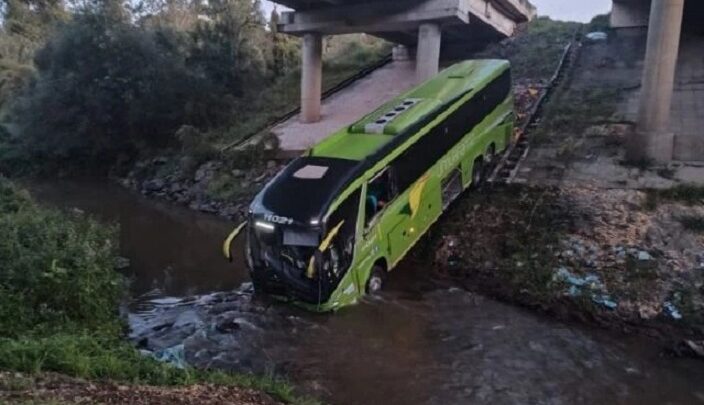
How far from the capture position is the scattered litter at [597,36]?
73.0 ft

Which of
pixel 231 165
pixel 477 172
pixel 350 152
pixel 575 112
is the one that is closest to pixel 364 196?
pixel 350 152

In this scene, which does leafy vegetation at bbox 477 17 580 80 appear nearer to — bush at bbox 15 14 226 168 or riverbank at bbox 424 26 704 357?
riverbank at bbox 424 26 704 357

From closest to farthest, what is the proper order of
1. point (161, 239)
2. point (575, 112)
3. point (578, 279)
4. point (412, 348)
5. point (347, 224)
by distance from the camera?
1. point (412, 348)
2. point (347, 224)
3. point (578, 279)
4. point (161, 239)
5. point (575, 112)

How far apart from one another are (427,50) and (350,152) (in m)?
9.62

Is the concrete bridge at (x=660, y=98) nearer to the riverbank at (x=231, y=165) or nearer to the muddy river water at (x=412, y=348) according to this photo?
the riverbank at (x=231, y=165)

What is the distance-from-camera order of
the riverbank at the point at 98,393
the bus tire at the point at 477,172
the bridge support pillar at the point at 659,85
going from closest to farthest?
the riverbank at the point at 98,393 → the bus tire at the point at 477,172 → the bridge support pillar at the point at 659,85

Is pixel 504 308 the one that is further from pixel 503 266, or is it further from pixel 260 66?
pixel 260 66

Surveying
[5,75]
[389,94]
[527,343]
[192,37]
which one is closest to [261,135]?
A: [389,94]

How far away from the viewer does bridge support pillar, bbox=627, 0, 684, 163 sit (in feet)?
40.9

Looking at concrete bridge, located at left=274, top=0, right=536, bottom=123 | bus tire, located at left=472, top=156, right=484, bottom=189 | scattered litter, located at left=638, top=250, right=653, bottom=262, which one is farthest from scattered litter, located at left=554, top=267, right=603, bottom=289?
concrete bridge, located at left=274, top=0, right=536, bottom=123

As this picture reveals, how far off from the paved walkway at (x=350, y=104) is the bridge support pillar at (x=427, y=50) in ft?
10.8

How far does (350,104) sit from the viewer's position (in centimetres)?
2180

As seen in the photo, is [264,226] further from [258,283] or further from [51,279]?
[51,279]

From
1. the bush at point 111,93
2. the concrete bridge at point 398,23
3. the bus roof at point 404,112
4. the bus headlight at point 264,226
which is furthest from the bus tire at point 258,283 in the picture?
the bush at point 111,93
